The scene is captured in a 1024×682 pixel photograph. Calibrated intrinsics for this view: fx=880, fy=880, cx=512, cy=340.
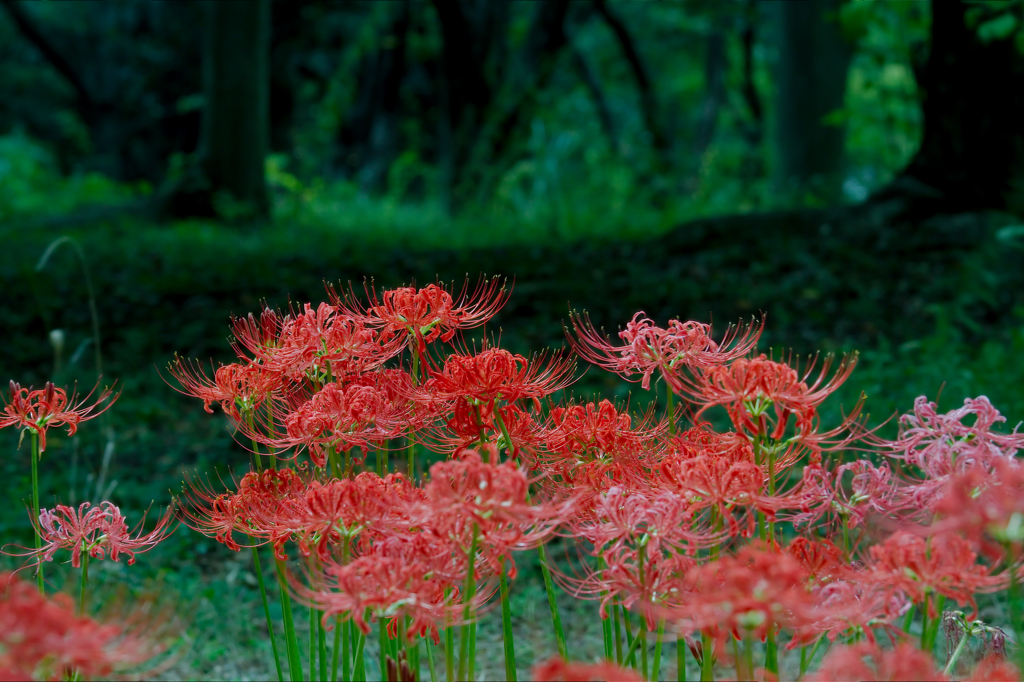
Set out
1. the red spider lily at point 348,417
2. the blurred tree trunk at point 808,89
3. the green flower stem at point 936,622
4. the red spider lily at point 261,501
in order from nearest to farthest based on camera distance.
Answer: the green flower stem at point 936,622 → the red spider lily at point 348,417 → the red spider lily at point 261,501 → the blurred tree trunk at point 808,89

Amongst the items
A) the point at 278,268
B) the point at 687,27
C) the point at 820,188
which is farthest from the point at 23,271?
the point at 687,27

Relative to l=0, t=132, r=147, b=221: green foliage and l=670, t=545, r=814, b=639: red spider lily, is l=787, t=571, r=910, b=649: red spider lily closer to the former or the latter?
l=670, t=545, r=814, b=639: red spider lily

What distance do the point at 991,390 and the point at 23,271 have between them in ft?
21.6

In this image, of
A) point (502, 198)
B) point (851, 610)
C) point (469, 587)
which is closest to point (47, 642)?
Result: point (469, 587)

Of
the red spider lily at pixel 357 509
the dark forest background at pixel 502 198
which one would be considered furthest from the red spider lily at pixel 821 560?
the dark forest background at pixel 502 198

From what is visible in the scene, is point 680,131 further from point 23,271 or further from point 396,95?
point 23,271

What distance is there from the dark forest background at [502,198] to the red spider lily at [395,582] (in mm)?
1940

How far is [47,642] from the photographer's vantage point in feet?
3.04

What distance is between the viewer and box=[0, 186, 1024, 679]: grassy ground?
3.29 m

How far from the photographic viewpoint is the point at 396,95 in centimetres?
1948

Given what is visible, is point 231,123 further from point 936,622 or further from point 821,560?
point 936,622

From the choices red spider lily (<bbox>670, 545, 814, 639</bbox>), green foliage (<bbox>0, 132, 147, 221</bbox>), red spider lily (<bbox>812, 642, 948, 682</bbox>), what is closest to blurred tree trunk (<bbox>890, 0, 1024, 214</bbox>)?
red spider lily (<bbox>812, 642, 948, 682</bbox>)

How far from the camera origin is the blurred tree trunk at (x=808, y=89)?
32.2 ft

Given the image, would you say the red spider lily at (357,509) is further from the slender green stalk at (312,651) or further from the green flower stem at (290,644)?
the slender green stalk at (312,651)
